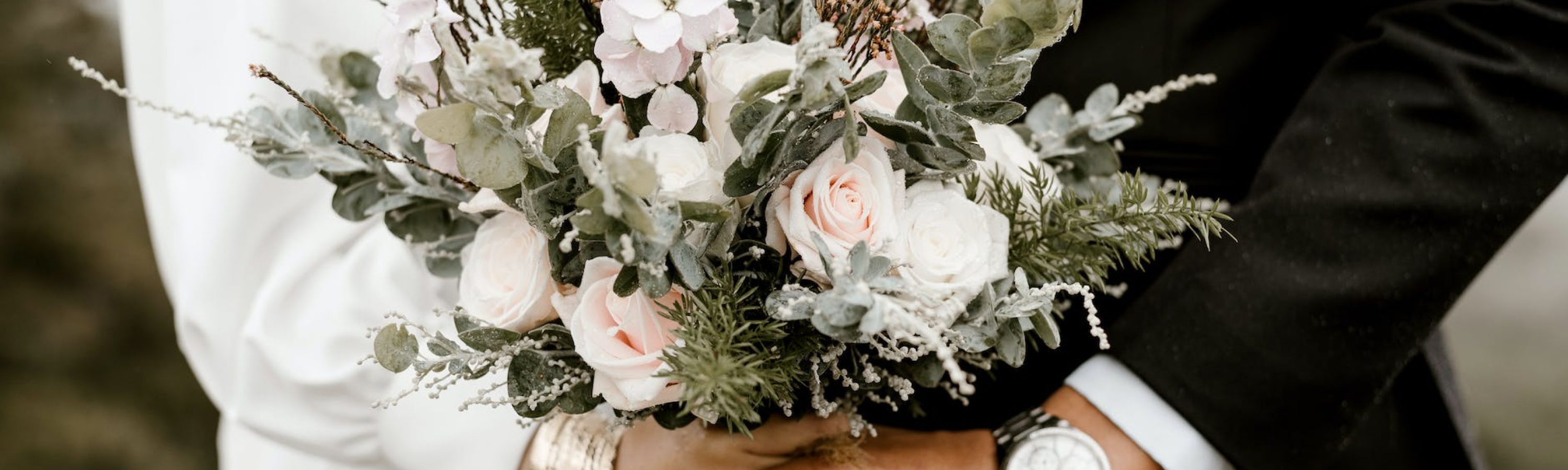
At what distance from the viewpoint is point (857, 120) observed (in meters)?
0.51

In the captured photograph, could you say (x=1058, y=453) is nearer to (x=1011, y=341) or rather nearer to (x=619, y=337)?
(x=1011, y=341)

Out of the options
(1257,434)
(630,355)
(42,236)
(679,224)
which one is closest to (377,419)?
(630,355)

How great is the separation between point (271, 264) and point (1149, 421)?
2.79ft

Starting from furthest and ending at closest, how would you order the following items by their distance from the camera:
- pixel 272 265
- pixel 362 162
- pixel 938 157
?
pixel 272 265 < pixel 362 162 < pixel 938 157

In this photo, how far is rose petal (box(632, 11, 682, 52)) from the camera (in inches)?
17.3

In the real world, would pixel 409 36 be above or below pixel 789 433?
above

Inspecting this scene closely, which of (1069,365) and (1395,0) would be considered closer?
(1395,0)

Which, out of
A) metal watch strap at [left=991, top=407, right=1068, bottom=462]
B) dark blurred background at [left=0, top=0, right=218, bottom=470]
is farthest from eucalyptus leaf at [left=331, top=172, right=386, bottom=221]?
dark blurred background at [left=0, top=0, right=218, bottom=470]

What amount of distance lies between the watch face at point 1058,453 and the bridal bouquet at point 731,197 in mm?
133

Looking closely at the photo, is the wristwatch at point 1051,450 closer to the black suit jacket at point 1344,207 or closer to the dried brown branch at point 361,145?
the black suit jacket at point 1344,207

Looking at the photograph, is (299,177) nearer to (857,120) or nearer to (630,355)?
(630,355)

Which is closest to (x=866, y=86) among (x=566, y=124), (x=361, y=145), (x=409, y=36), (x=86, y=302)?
(x=566, y=124)

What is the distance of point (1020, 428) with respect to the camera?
735mm

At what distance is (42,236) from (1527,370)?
325cm
